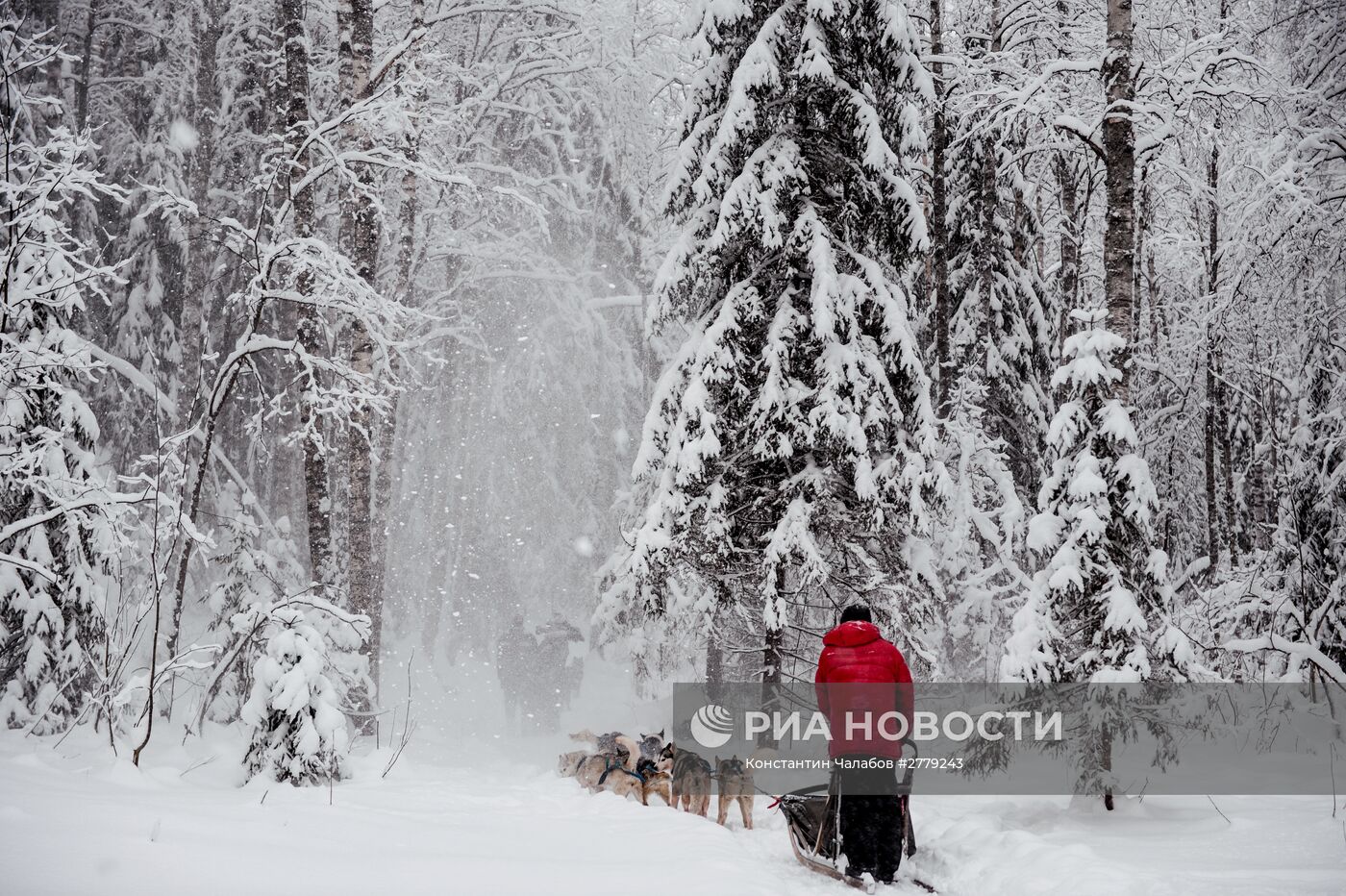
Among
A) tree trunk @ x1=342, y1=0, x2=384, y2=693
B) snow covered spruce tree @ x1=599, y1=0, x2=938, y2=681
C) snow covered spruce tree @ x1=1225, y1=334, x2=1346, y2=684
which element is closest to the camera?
snow covered spruce tree @ x1=1225, y1=334, x2=1346, y2=684

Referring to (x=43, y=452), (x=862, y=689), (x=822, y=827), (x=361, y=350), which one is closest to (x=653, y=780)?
(x=822, y=827)

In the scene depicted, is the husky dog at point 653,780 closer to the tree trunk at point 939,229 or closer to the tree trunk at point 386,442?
the tree trunk at point 386,442

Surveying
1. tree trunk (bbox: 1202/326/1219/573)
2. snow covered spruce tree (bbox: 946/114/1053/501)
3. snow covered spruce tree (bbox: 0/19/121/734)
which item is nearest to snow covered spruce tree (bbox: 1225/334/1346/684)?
snow covered spruce tree (bbox: 946/114/1053/501)

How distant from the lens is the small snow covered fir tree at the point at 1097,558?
716 centimetres

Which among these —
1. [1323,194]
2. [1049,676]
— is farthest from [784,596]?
[1323,194]

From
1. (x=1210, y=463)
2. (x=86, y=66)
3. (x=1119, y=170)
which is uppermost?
(x=86, y=66)

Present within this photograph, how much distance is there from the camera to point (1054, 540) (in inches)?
303

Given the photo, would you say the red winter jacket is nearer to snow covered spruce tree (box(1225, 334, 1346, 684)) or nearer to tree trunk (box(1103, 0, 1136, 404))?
snow covered spruce tree (box(1225, 334, 1346, 684))

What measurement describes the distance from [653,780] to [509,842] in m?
3.02

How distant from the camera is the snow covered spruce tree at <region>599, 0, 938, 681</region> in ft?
29.9

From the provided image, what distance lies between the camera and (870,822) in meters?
5.95

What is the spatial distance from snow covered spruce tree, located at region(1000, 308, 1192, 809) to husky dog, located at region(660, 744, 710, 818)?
3026 mm

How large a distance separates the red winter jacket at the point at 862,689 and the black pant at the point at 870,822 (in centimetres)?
15

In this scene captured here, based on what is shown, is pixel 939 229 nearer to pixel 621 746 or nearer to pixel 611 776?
pixel 621 746
